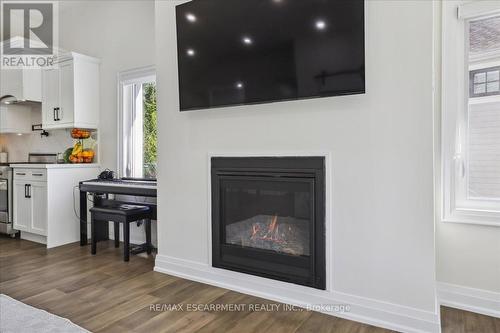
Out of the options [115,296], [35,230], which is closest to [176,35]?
[115,296]

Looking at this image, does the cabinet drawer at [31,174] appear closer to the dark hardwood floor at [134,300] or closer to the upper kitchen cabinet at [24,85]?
the dark hardwood floor at [134,300]

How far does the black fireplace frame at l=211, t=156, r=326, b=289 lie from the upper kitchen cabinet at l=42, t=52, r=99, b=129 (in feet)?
7.54

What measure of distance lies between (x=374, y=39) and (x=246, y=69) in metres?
0.86

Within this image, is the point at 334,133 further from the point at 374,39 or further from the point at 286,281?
the point at 286,281

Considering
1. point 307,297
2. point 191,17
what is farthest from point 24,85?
point 307,297

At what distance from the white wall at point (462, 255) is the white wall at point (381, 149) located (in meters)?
0.55

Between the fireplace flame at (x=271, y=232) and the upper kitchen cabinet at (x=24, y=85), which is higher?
the upper kitchen cabinet at (x=24, y=85)

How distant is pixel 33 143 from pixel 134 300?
148 inches

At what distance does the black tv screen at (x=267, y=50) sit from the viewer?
2.05 metres

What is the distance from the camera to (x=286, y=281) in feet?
7.79

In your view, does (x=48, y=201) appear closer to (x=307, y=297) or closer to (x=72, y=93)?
(x=72, y=93)

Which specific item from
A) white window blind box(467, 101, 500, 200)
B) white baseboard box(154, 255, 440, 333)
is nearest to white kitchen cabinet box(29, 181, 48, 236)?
white baseboard box(154, 255, 440, 333)

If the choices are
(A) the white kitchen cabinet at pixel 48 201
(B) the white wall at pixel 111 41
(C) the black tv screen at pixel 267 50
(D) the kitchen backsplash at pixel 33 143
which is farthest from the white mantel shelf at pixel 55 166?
(C) the black tv screen at pixel 267 50

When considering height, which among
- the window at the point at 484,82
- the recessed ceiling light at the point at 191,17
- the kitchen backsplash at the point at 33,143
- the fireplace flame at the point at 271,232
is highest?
the recessed ceiling light at the point at 191,17
